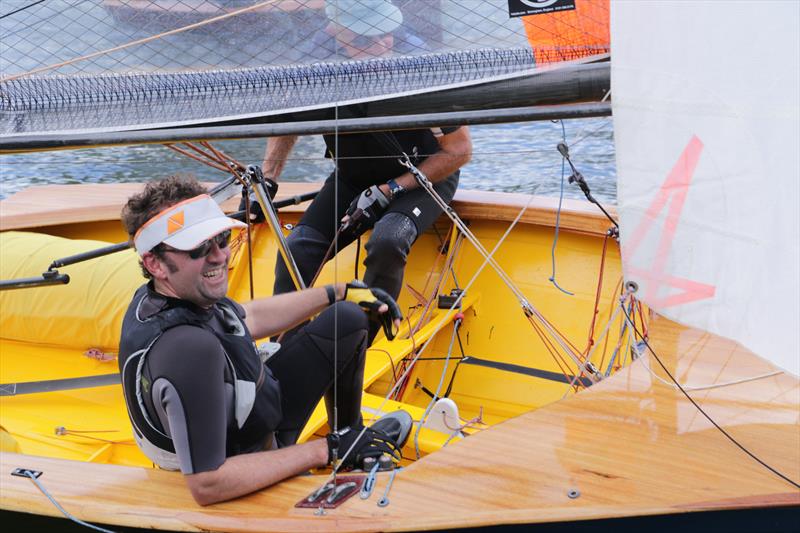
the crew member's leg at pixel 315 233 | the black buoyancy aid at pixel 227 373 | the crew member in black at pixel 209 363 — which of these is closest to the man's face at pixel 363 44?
the crew member in black at pixel 209 363

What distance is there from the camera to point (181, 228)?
1643mm

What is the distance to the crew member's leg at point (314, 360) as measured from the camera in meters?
1.87

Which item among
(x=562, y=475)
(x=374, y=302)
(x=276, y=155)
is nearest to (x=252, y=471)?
(x=374, y=302)

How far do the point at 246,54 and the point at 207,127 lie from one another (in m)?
0.17

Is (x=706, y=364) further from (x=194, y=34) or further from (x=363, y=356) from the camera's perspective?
(x=194, y=34)

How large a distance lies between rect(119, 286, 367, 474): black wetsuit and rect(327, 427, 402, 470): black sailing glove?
12cm

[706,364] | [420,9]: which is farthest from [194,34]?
[706,364]

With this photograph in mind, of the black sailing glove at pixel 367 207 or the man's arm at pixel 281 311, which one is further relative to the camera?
the black sailing glove at pixel 367 207

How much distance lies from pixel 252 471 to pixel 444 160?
129cm

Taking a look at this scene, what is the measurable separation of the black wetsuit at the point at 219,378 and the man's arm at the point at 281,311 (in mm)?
38

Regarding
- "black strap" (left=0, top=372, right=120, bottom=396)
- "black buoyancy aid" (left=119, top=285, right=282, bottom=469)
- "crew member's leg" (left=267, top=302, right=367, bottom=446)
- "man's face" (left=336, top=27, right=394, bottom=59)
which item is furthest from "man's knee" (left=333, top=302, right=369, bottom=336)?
"black strap" (left=0, top=372, right=120, bottom=396)

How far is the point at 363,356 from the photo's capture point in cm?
195

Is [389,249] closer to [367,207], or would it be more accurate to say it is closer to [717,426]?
[367,207]

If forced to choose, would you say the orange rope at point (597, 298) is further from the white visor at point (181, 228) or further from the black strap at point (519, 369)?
the white visor at point (181, 228)
